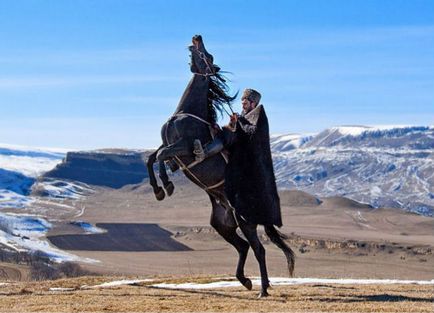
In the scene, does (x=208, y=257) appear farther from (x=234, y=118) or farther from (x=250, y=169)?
(x=250, y=169)

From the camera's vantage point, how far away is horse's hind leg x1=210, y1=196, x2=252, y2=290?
46.6ft

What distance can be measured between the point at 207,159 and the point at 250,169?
76 centimetres

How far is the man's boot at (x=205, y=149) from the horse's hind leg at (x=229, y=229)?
4.34 ft

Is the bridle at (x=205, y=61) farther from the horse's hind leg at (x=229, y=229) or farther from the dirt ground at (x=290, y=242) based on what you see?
the dirt ground at (x=290, y=242)

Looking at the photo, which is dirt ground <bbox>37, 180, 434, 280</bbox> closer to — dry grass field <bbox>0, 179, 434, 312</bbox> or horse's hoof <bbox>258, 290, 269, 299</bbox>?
dry grass field <bbox>0, 179, 434, 312</bbox>

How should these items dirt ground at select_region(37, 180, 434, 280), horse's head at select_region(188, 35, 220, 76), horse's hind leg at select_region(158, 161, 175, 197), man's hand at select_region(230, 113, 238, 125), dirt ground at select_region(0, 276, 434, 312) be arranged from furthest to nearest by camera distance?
dirt ground at select_region(37, 180, 434, 280) → horse's head at select_region(188, 35, 220, 76) → man's hand at select_region(230, 113, 238, 125) → horse's hind leg at select_region(158, 161, 175, 197) → dirt ground at select_region(0, 276, 434, 312)

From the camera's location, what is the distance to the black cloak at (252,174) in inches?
530

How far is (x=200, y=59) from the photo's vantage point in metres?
14.4

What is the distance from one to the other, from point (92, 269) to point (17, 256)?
11.2m

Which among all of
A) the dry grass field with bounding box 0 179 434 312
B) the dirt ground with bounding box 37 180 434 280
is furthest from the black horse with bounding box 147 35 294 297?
the dirt ground with bounding box 37 180 434 280

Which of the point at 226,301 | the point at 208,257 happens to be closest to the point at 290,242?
the point at 208,257

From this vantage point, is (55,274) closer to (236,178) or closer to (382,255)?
(382,255)

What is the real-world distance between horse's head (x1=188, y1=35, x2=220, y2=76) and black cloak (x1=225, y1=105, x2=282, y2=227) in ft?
4.30

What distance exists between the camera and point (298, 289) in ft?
49.4
